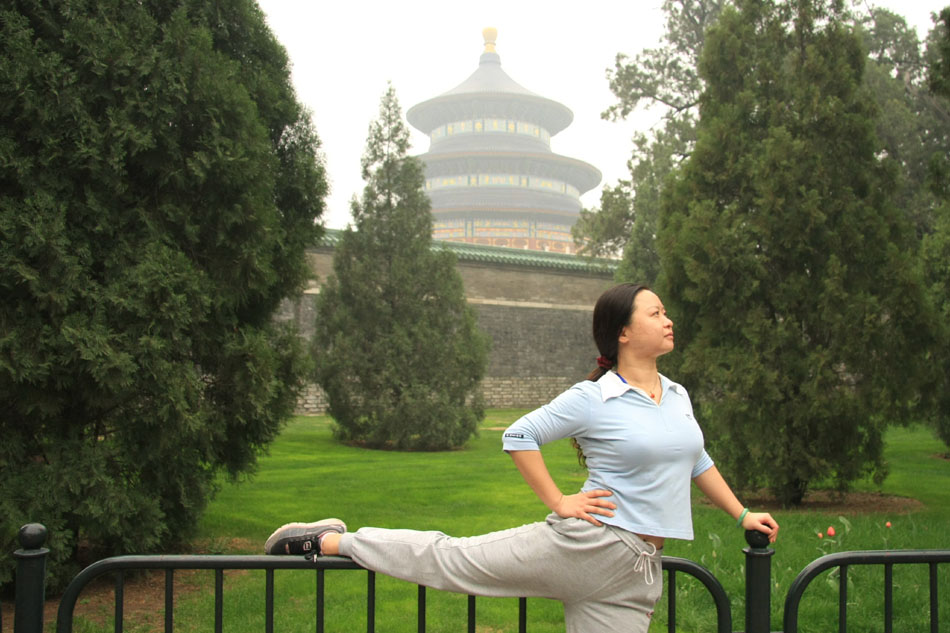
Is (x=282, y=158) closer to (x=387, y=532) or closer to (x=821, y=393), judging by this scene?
(x=387, y=532)

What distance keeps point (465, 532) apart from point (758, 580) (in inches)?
166

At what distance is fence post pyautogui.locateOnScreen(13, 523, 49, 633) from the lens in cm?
215

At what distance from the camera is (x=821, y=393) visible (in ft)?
22.7

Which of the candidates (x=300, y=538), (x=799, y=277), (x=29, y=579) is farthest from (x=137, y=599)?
(x=799, y=277)

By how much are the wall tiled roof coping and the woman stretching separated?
19278 millimetres

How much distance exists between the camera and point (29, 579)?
2.17 m

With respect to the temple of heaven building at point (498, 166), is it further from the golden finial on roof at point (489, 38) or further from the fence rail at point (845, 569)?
the fence rail at point (845, 569)

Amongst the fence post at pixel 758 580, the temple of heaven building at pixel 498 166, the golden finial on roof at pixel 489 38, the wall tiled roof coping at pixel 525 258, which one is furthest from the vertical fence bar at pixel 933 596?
the golden finial on roof at pixel 489 38

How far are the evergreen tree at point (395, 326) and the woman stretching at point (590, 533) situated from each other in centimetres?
1070

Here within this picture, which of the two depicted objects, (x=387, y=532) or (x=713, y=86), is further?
(x=713, y=86)

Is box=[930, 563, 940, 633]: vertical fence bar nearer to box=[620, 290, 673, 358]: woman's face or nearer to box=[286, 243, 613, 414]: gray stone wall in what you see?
box=[620, 290, 673, 358]: woman's face

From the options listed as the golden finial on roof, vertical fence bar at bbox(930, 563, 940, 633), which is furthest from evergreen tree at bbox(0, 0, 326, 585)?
the golden finial on roof

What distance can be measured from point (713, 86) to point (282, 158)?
452 centimetres

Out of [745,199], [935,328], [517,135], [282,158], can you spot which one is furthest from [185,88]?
[517,135]
